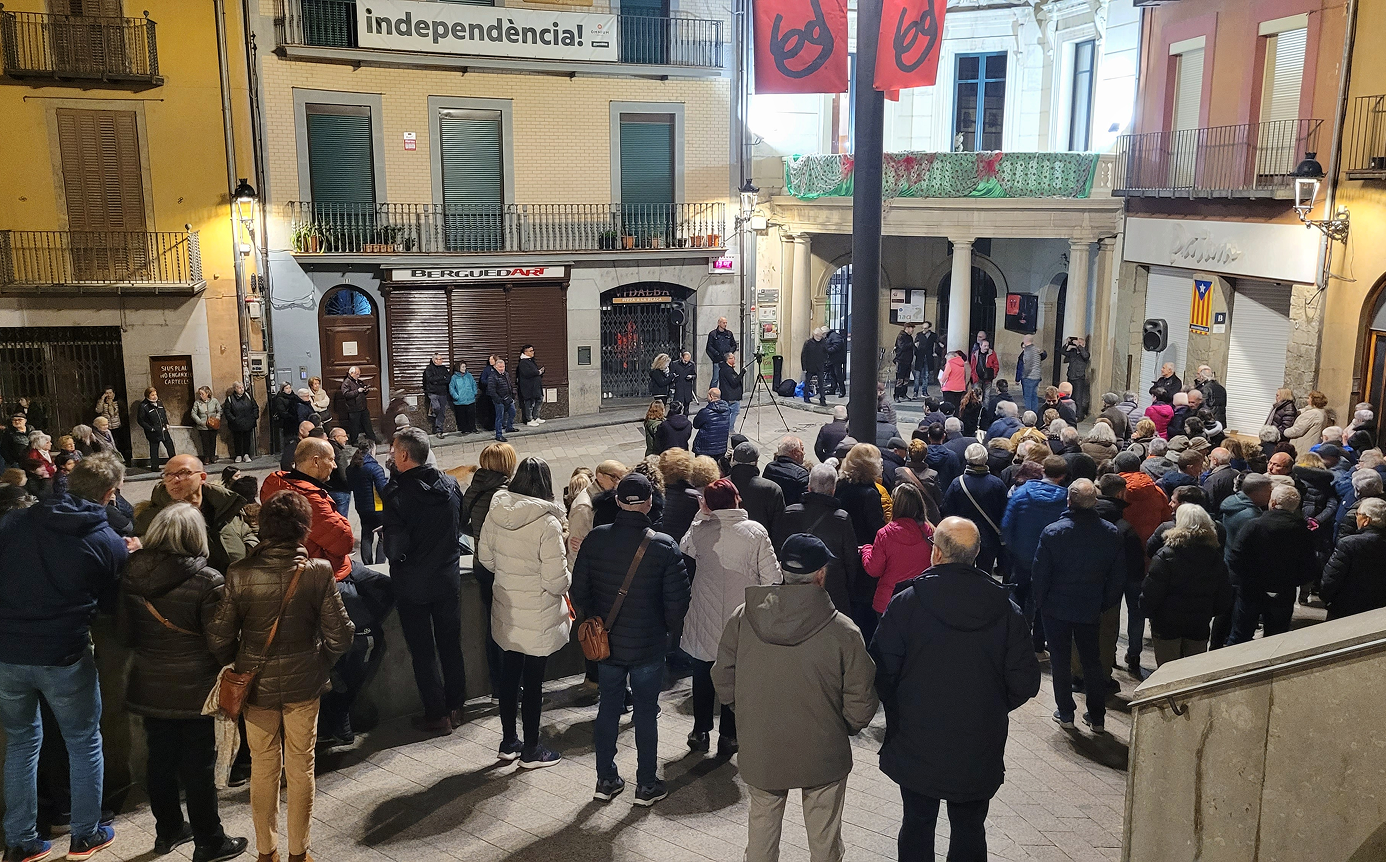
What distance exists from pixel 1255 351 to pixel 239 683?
17.7 metres

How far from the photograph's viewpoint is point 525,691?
22.8ft

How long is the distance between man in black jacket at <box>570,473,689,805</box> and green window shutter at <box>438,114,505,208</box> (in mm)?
Result: 17614

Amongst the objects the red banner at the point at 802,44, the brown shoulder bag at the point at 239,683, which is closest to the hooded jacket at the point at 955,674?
the brown shoulder bag at the point at 239,683

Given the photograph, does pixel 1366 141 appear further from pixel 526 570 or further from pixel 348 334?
pixel 348 334

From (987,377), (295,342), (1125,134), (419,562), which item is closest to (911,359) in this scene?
(987,377)

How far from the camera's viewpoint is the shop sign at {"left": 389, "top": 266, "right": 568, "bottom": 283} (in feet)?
72.5

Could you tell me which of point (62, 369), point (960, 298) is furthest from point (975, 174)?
point (62, 369)

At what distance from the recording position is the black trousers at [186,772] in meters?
5.71

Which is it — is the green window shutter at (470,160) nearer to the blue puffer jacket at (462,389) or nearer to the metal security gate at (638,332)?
the metal security gate at (638,332)

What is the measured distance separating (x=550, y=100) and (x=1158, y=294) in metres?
12.0

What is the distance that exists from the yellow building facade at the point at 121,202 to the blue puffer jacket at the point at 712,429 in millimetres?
10169

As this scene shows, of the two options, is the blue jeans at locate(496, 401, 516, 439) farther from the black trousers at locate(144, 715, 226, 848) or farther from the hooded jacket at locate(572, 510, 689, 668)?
the black trousers at locate(144, 715, 226, 848)

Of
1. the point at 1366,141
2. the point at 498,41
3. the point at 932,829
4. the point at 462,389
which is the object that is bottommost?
the point at 462,389

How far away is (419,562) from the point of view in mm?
7047
